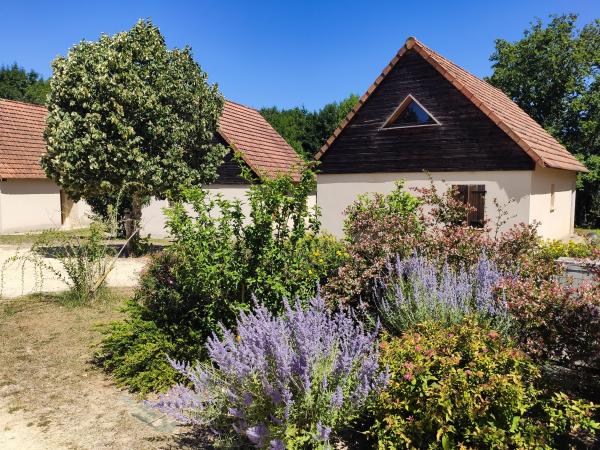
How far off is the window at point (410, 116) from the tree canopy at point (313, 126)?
1647 centimetres

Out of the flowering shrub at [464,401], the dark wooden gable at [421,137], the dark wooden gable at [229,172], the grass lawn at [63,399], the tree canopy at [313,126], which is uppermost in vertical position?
the tree canopy at [313,126]

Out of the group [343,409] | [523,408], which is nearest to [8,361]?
[343,409]

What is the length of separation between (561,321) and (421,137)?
11.9 m

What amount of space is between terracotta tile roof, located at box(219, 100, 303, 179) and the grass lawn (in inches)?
452

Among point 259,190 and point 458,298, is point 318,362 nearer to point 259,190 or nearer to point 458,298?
point 458,298

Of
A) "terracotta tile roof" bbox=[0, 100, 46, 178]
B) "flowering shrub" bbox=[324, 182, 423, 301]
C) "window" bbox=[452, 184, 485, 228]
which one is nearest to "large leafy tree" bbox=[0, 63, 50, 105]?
"terracotta tile roof" bbox=[0, 100, 46, 178]

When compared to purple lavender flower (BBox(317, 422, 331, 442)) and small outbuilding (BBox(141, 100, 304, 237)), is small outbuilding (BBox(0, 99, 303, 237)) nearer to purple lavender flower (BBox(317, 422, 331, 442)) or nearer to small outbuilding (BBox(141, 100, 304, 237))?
small outbuilding (BBox(141, 100, 304, 237))

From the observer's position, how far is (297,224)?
5102mm

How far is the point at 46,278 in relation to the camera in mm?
10578

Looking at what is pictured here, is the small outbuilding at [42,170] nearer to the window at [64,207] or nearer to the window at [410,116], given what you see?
the window at [64,207]

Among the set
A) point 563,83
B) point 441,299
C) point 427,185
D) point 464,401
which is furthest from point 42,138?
point 563,83

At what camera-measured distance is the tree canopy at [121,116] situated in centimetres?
1161

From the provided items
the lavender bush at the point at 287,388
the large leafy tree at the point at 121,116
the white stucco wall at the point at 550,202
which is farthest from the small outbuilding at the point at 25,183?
the lavender bush at the point at 287,388

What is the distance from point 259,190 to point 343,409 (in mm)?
2647
